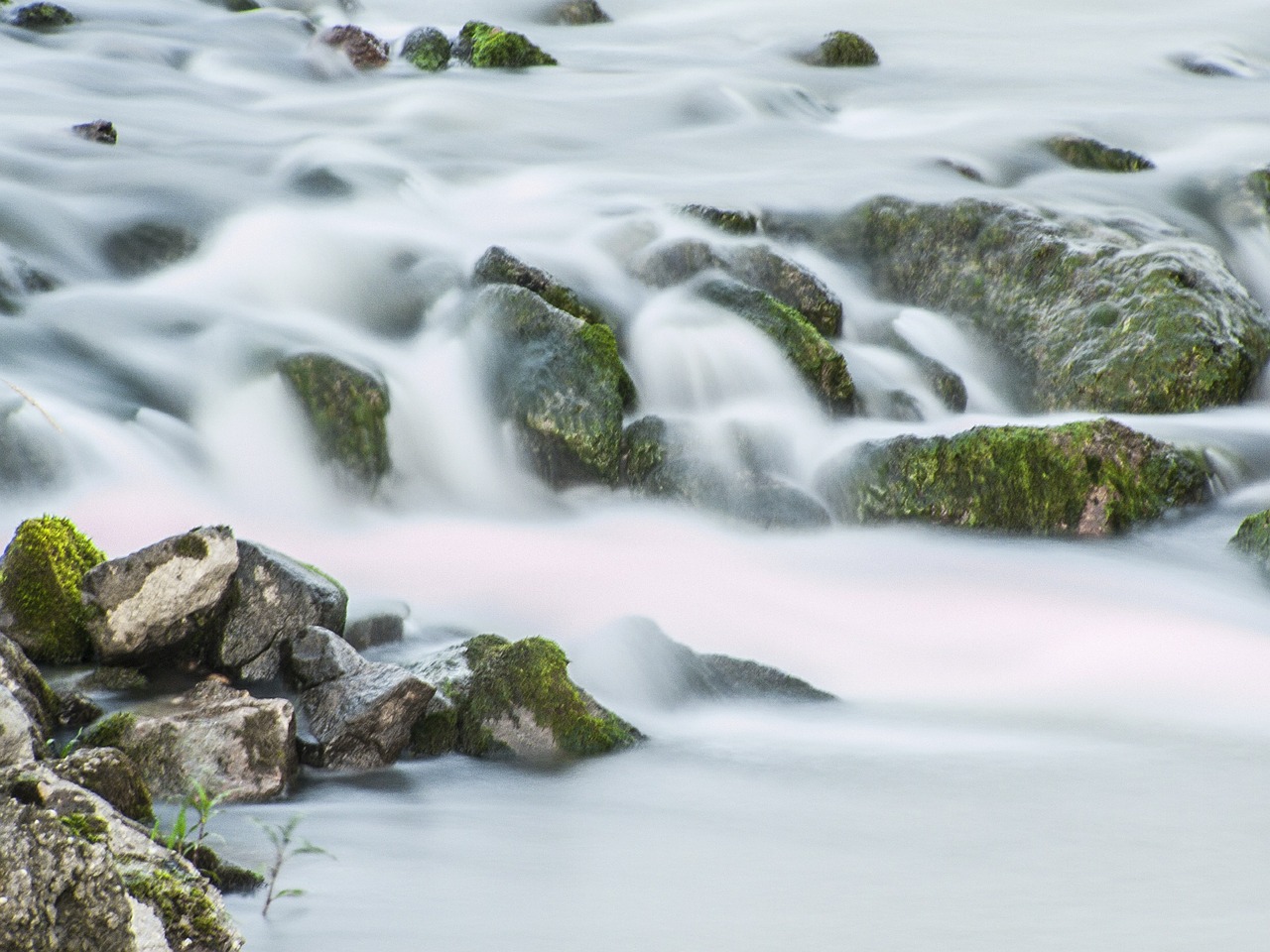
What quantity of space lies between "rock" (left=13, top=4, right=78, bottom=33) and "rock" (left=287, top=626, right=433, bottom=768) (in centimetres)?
1342

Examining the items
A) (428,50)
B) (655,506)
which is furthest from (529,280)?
(428,50)

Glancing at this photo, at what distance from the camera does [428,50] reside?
16.6 metres

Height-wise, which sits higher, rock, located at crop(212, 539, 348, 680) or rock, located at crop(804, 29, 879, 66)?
rock, located at crop(804, 29, 879, 66)

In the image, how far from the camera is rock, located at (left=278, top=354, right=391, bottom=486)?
7.53m

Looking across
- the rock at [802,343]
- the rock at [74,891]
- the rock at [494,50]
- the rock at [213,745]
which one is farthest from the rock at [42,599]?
the rock at [494,50]

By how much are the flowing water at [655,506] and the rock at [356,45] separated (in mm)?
246

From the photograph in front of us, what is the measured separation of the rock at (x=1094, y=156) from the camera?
13.1 metres

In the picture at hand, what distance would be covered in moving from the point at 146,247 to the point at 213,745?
6724 millimetres

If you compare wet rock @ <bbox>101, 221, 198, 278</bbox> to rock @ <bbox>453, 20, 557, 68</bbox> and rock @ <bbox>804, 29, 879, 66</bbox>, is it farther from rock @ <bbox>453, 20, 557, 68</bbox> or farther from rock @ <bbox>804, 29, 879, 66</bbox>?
rock @ <bbox>804, 29, 879, 66</bbox>

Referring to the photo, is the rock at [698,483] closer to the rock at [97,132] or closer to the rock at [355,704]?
the rock at [355,704]

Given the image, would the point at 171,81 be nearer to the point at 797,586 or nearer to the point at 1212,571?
the point at 797,586

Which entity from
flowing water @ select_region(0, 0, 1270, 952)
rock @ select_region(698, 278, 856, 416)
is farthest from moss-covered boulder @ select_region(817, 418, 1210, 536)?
rock @ select_region(698, 278, 856, 416)

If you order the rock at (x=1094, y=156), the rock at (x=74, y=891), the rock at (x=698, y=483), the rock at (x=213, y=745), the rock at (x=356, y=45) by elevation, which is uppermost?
the rock at (x=74, y=891)

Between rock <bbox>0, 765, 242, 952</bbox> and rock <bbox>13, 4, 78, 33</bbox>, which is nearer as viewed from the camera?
rock <bbox>0, 765, 242, 952</bbox>
